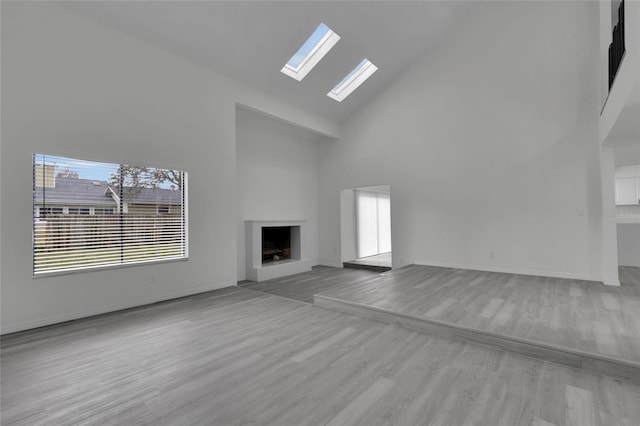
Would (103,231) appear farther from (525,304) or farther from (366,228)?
(366,228)

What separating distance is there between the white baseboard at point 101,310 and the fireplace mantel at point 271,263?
3.16ft

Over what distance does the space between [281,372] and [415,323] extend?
1.62 m

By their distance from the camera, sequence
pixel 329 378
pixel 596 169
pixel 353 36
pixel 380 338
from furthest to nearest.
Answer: pixel 353 36 → pixel 596 169 → pixel 380 338 → pixel 329 378

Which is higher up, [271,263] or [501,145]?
[501,145]

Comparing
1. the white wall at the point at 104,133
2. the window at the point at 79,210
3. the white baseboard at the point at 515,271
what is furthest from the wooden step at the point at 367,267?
the window at the point at 79,210

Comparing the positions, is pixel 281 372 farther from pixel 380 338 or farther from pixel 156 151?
pixel 156 151

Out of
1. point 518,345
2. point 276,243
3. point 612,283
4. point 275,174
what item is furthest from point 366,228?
point 518,345

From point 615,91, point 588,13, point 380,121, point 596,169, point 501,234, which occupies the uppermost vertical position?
point 588,13

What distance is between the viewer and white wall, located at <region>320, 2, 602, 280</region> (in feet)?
15.6

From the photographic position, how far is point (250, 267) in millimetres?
6051

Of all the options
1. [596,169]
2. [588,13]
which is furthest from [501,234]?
[588,13]

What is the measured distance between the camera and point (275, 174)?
273 inches

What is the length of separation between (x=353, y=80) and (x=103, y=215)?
219 inches

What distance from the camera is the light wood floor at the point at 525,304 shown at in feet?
8.63
